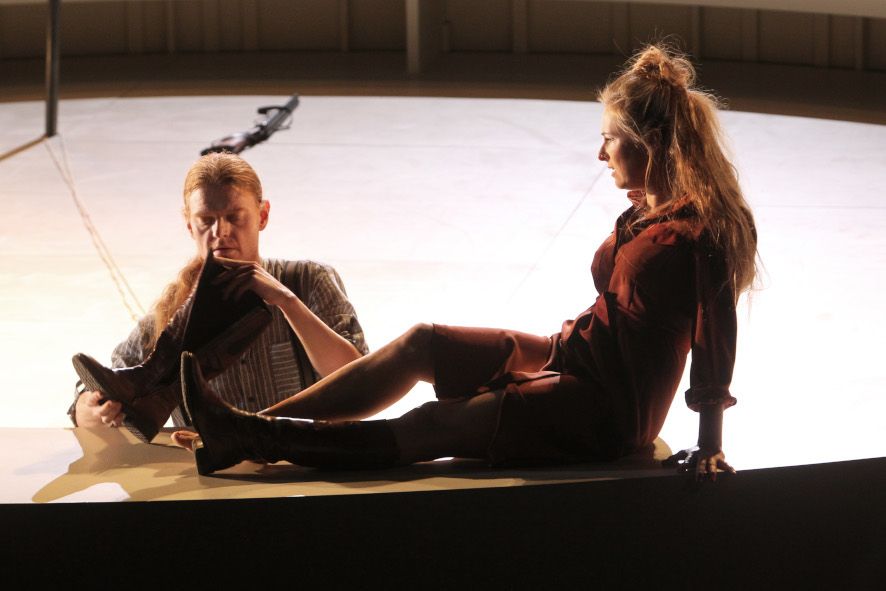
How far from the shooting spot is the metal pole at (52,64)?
7363mm

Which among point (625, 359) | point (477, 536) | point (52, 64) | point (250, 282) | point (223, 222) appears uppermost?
point (52, 64)

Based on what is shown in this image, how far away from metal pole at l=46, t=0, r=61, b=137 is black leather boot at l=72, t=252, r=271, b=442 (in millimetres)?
5124

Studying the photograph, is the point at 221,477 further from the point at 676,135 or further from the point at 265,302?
the point at 676,135

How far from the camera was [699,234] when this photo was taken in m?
2.43

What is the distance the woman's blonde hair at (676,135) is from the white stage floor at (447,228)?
20.4 inches

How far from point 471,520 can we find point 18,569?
832 millimetres

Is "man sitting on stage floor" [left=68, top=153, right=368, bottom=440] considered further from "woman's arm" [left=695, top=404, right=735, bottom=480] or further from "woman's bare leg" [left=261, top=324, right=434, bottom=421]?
"woman's arm" [left=695, top=404, right=735, bottom=480]

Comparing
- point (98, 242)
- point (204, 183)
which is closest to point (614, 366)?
point (204, 183)

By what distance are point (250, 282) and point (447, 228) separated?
342cm

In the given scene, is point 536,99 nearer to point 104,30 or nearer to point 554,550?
point 104,30

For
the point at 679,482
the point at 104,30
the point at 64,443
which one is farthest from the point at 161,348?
the point at 104,30

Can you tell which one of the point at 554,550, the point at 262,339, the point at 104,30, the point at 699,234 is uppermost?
the point at 104,30

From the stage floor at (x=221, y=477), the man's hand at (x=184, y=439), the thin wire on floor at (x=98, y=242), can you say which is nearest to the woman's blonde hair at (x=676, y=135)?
the stage floor at (x=221, y=477)

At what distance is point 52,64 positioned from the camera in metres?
7.51
